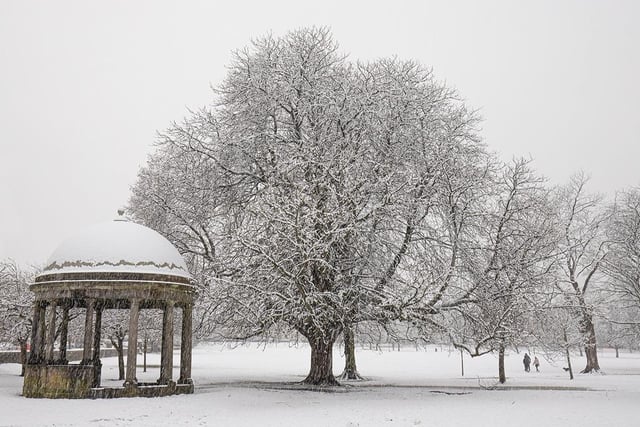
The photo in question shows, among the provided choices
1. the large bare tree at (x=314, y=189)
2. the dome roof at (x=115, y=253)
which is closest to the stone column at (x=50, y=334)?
the dome roof at (x=115, y=253)

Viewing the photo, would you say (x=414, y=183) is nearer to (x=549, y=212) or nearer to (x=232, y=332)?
(x=549, y=212)

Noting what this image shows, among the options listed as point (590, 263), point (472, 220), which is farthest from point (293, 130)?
point (590, 263)

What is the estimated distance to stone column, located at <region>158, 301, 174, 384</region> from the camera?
17.2 metres

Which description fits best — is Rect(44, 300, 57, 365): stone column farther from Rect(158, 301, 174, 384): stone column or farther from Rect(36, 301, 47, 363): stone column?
Rect(158, 301, 174, 384): stone column

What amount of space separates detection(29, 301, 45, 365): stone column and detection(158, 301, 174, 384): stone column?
3.79m

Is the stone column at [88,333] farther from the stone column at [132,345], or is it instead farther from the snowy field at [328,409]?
the snowy field at [328,409]

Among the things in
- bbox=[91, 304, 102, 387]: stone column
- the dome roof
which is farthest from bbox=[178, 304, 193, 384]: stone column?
bbox=[91, 304, 102, 387]: stone column

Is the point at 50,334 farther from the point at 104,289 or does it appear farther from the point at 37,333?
the point at 104,289

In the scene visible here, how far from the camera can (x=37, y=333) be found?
1780 centimetres

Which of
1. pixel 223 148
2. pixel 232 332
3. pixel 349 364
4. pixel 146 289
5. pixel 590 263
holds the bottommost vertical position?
pixel 349 364

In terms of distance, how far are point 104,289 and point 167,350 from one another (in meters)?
2.74

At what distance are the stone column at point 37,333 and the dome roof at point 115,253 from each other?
54.6 inches

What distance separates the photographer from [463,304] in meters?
19.9

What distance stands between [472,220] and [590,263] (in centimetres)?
1783
